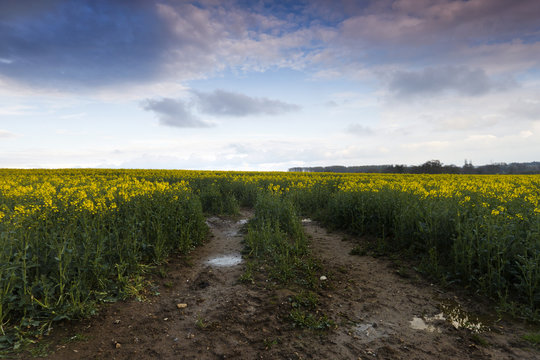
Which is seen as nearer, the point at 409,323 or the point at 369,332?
the point at 369,332

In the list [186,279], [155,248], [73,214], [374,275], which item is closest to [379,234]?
[374,275]

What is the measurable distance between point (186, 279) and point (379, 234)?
18.4ft

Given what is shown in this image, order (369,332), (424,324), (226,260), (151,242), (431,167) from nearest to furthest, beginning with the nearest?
1. (369,332)
2. (424,324)
3. (151,242)
4. (226,260)
5. (431,167)

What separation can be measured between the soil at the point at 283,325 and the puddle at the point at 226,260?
659 millimetres

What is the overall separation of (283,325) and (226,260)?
3109 millimetres

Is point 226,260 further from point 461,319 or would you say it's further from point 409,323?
point 461,319

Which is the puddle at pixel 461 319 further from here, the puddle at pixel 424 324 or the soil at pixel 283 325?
the puddle at pixel 424 324

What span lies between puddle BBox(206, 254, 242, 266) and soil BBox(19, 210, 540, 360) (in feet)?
2.16

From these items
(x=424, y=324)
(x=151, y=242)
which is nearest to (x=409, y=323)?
(x=424, y=324)

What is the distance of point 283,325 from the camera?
13.8 ft

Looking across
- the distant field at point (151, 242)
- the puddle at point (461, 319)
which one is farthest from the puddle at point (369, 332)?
the distant field at point (151, 242)

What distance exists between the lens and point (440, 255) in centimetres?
637

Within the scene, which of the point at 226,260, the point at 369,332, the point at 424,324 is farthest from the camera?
the point at 226,260

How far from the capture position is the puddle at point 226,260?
679cm
